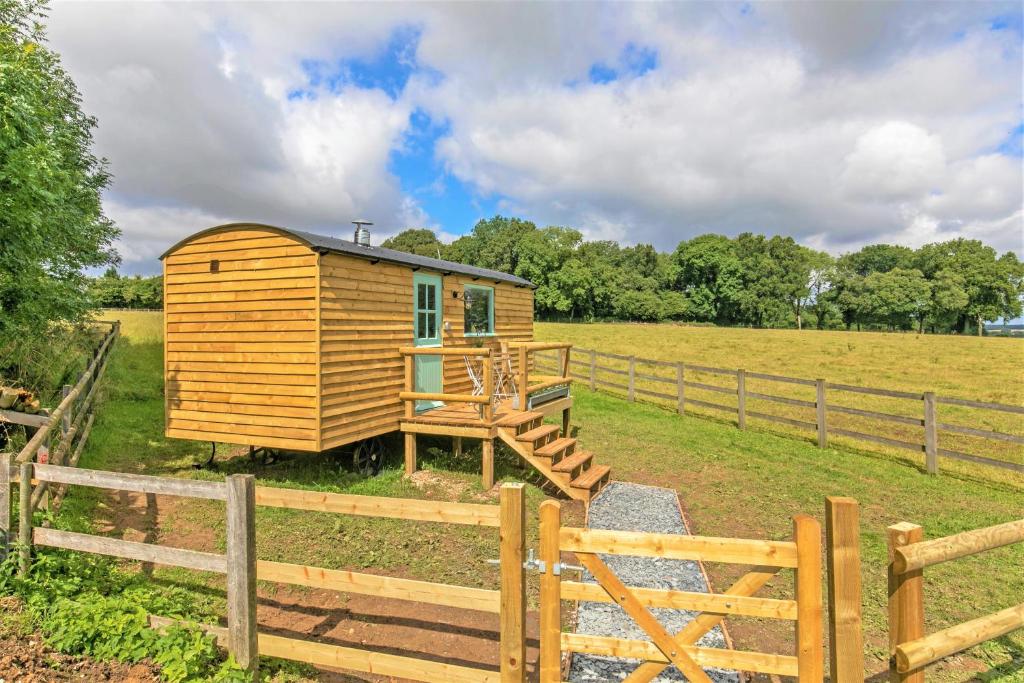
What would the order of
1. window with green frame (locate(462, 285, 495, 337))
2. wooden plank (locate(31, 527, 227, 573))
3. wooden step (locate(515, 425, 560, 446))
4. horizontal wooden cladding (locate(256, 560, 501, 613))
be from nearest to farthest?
horizontal wooden cladding (locate(256, 560, 501, 613))
wooden plank (locate(31, 527, 227, 573))
wooden step (locate(515, 425, 560, 446))
window with green frame (locate(462, 285, 495, 337))

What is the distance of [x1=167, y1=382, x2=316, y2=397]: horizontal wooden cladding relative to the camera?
24.0 ft

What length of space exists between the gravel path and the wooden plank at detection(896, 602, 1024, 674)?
1602 mm

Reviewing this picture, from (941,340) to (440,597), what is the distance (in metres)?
36.2

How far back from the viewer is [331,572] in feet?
10.6

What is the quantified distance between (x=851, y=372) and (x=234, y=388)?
74.9ft

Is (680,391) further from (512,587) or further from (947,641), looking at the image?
(512,587)

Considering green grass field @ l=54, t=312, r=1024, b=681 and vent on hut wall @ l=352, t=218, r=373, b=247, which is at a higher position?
vent on hut wall @ l=352, t=218, r=373, b=247

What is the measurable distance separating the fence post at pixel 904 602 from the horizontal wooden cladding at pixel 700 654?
565 millimetres

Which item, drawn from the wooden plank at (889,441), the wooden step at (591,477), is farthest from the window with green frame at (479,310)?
the wooden plank at (889,441)

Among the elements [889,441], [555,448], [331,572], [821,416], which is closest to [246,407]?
[555,448]

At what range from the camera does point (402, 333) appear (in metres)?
8.94

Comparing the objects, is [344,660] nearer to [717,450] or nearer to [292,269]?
[292,269]

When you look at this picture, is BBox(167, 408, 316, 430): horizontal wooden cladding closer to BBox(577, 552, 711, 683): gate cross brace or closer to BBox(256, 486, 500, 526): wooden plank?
BBox(256, 486, 500, 526): wooden plank

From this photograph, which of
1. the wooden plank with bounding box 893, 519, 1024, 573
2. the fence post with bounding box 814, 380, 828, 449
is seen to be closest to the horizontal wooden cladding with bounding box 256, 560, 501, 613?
the wooden plank with bounding box 893, 519, 1024, 573
